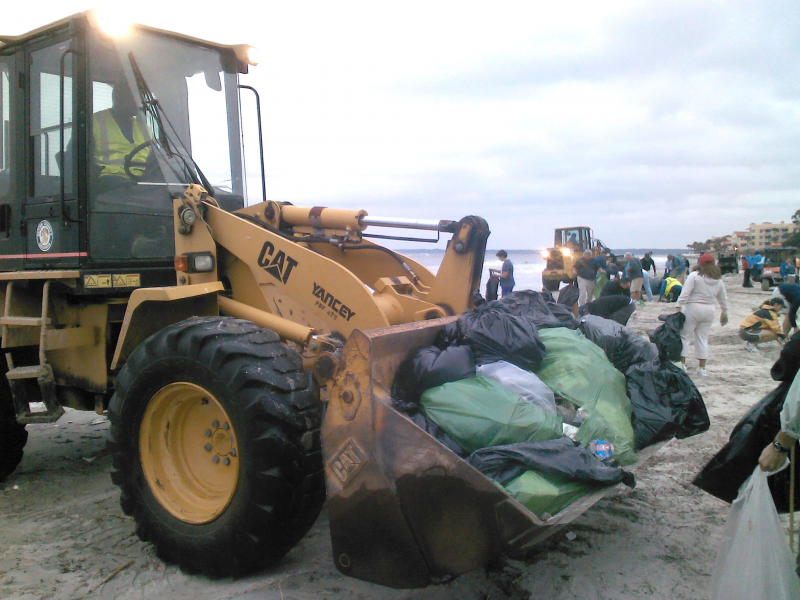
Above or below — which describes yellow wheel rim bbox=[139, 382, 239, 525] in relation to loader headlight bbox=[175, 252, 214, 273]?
below

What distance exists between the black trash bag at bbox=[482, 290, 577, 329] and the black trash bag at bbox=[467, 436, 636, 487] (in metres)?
1.25

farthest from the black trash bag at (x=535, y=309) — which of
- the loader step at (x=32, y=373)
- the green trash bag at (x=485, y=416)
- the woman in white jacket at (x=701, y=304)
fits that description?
the woman in white jacket at (x=701, y=304)

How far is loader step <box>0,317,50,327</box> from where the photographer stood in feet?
13.2

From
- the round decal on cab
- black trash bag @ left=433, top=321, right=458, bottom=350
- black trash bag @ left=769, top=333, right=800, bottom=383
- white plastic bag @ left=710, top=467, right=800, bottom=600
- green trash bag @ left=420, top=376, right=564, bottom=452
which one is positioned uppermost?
the round decal on cab

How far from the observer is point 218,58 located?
4742mm

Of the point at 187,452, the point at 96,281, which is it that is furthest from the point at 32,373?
the point at 187,452

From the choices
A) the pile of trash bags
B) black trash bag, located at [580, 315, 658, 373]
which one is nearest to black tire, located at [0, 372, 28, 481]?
the pile of trash bags

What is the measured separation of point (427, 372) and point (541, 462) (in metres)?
0.74

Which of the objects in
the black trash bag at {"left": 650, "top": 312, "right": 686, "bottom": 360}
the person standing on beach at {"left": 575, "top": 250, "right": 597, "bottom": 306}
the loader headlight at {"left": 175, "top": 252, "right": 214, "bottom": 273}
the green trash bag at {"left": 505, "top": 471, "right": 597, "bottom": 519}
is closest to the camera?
the green trash bag at {"left": 505, "top": 471, "right": 597, "bottom": 519}

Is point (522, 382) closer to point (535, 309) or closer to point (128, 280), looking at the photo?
point (535, 309)

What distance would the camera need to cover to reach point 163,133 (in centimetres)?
424

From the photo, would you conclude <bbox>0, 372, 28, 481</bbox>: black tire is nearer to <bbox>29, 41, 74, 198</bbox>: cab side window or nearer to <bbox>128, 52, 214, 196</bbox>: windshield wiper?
<bbox>29, 41, 74, 198</bbox>: cab side window

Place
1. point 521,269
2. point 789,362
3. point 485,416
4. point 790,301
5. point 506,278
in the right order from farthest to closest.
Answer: point 521,269 < point 506,278 < point 790,301 < point 485,416 < point 789,362

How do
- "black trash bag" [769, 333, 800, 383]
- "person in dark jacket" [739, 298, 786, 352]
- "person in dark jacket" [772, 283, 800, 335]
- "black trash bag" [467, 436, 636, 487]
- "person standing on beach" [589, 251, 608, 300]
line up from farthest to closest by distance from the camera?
"person standing on beach" [589, 251, 608, 300]
"person in dark jacket" [739, 298, 786, 352]
"person in dark jacket" [772, 283, 800, 335]
"black trash bag" [769, 333, 800, 383]
"black trash bag" [467, 436, 636, 487]
